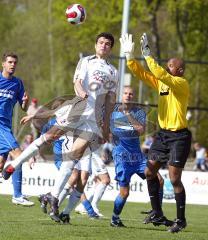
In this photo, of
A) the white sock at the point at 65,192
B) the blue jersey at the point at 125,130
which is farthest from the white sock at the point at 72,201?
the blue jersey at the point at 125,130

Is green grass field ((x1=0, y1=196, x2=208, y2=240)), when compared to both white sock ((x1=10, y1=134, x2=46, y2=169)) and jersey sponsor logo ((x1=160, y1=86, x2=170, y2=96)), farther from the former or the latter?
jersey sponsor logo ((x1=160, y1=86, x2=170, y2=96))

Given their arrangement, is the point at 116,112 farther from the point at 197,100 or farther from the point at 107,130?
the point at 197,100

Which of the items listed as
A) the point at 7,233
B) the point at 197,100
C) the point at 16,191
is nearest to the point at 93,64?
the point at 7,233

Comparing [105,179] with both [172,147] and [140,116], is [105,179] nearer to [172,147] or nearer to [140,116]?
[140,116]

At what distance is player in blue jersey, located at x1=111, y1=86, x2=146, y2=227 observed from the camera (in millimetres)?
13500

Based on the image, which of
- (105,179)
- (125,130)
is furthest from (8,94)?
(105,179)

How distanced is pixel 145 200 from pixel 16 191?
20.2 ft

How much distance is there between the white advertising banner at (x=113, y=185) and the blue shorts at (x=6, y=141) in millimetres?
6729

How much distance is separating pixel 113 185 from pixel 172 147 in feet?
30.9

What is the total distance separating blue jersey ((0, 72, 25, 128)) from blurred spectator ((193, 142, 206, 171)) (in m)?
20.1

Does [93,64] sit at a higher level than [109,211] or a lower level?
higher

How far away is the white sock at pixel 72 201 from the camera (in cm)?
1195

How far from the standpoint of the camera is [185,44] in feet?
151

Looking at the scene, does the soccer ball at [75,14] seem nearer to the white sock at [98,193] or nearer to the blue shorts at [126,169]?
the blue shorts at [126,169]
